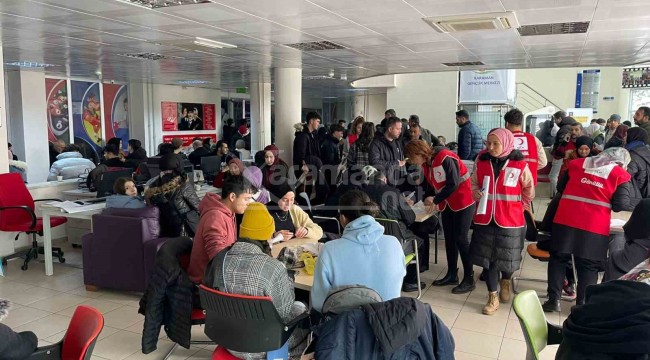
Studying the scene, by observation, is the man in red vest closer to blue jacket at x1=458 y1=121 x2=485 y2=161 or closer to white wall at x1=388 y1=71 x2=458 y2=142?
blue jacket at x1=458 y1=121 x2=485 y2=161

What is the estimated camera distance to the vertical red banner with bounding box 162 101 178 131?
1512cm

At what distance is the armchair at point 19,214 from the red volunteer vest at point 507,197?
185 inches

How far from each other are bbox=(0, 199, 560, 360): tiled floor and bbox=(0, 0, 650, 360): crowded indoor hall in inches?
0.9

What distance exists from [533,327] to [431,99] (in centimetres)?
1205

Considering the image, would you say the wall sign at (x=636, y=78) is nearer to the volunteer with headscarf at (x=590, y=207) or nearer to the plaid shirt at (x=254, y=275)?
the volunteer with headscarf at (x=590, y=207)

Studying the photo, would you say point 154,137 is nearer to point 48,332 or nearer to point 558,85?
point 48,332

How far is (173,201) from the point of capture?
4508mm

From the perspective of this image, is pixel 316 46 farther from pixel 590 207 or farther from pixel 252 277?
pixel 252 277

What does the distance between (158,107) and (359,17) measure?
11256 millimetres

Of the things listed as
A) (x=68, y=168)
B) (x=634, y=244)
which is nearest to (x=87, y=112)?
(x=68, y=168)

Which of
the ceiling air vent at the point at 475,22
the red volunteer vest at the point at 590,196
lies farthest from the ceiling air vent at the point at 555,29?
the red volunteer vest at the point at 590,196

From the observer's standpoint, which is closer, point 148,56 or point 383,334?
point 383,334

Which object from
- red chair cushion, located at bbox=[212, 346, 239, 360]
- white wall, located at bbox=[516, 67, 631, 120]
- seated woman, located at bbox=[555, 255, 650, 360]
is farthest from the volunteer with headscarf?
white wall, located at bbox=[516, 67, 631, 120]

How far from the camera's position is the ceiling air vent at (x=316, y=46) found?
A: 6355 millimetres
